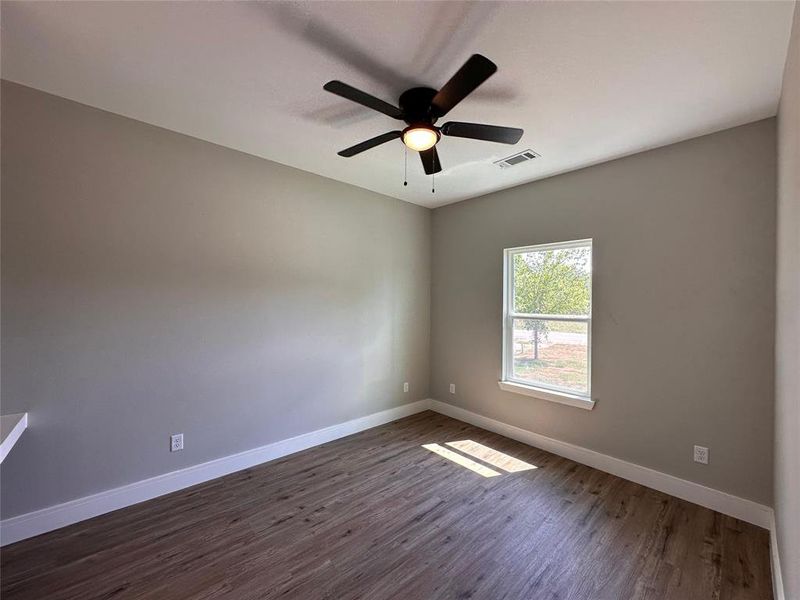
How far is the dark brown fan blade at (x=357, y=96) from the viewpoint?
5.11 ft

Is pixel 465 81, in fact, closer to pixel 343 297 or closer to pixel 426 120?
pixel 426 120

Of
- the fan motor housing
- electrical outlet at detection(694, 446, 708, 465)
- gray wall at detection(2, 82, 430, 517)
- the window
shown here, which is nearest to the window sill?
the window

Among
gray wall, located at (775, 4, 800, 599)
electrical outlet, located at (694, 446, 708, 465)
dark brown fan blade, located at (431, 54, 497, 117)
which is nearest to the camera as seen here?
gray wall, located at (775, 4, 800, 599)

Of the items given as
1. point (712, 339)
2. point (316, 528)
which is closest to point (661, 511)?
point (712, 339)

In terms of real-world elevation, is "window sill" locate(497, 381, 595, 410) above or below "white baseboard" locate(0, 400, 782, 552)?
above

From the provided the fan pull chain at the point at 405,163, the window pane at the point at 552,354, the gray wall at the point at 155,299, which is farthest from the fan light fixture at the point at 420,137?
the window pane at the point at 552,354

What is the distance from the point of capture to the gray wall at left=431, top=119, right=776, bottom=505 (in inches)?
88.8

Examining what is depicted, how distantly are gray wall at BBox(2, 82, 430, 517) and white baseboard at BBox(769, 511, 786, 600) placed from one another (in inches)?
125

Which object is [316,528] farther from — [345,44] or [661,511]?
[345,44]

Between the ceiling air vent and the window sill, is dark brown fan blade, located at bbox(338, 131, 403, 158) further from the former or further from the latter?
the window sill

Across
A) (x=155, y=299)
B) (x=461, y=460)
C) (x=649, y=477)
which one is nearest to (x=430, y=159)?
(x=155, y=299)

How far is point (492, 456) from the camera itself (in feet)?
10.5

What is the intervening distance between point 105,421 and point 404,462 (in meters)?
→ 2.31

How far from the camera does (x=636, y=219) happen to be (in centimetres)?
278
